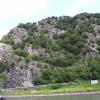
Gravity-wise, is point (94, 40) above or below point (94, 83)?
above

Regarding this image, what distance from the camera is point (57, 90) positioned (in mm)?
145500

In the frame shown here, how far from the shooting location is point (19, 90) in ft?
509

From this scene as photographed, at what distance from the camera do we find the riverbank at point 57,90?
5435 inches

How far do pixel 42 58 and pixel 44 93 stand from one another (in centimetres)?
5041

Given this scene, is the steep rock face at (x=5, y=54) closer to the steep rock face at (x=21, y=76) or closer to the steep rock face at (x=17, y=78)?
the steep rock face at (x=21, y=76)

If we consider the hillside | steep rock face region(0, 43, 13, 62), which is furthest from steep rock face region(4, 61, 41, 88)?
steep rock face region(0, 43, 13, 62)

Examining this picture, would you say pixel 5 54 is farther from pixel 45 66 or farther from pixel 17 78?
pixel 17 78

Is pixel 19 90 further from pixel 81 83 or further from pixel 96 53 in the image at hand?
pixel 96 53

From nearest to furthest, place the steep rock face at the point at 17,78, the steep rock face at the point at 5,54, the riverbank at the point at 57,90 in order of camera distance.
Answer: the riverbank at the point at 57,90 → the steep rock face at the point at 17,78 → the steep rock face at the point at 5,54

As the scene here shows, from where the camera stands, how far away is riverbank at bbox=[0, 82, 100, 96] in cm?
13805

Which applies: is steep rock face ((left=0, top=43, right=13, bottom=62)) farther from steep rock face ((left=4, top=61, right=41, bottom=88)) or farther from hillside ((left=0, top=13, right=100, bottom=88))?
steep rock face ((left=4, top=61, right=41, bottom=88))

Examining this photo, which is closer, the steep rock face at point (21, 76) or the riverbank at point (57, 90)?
the riverbank at point (57, 90)

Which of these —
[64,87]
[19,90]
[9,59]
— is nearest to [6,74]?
[9,59]

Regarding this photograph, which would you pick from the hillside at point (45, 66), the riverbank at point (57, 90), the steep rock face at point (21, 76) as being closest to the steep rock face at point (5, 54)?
the hillside at point (45, 66)
